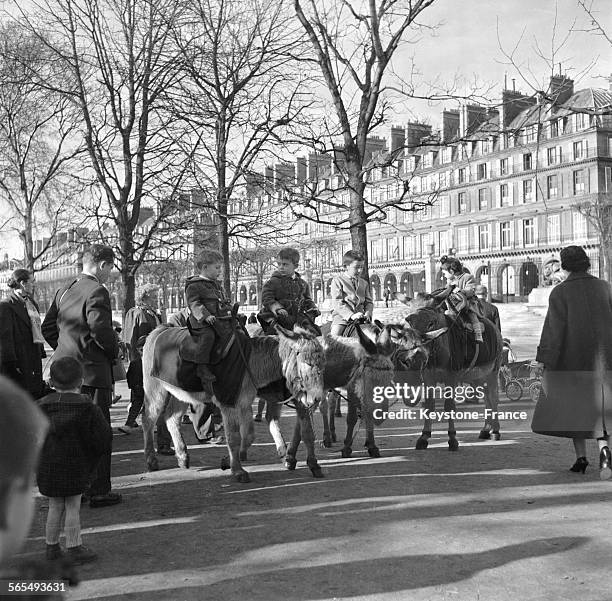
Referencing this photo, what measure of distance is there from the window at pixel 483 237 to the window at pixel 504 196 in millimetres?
3282

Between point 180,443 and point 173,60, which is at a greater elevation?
point 173,60

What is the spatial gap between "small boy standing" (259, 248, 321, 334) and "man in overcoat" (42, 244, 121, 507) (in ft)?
7.37

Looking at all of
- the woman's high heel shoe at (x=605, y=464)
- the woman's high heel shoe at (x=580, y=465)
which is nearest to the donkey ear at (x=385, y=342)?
the woman's high heel shoe at (x=580, y=465)

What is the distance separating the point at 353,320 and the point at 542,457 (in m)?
2.74

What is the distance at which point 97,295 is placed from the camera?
6598 millimetres

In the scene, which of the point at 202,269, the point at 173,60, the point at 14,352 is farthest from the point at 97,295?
the point at 173,60

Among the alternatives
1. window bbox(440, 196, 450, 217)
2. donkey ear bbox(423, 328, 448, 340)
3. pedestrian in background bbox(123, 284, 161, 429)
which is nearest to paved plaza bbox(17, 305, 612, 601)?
donkey ear bbox(423, 328, 448, 340)

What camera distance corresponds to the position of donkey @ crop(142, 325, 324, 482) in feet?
24.2

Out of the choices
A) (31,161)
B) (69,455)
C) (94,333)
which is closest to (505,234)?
(31,161)

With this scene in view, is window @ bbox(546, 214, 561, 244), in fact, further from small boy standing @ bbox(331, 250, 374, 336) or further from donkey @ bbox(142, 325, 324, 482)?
donkey @ bbox(142, 325, 324, 482)

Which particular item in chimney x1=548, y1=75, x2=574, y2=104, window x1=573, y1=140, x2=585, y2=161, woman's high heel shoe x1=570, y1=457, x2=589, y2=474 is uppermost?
window x1=573, y1=140, x2=585, y2=161

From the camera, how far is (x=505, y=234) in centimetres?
8375

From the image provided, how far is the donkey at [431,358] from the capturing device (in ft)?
28.9

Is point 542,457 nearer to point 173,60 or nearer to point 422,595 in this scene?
point 422,595
